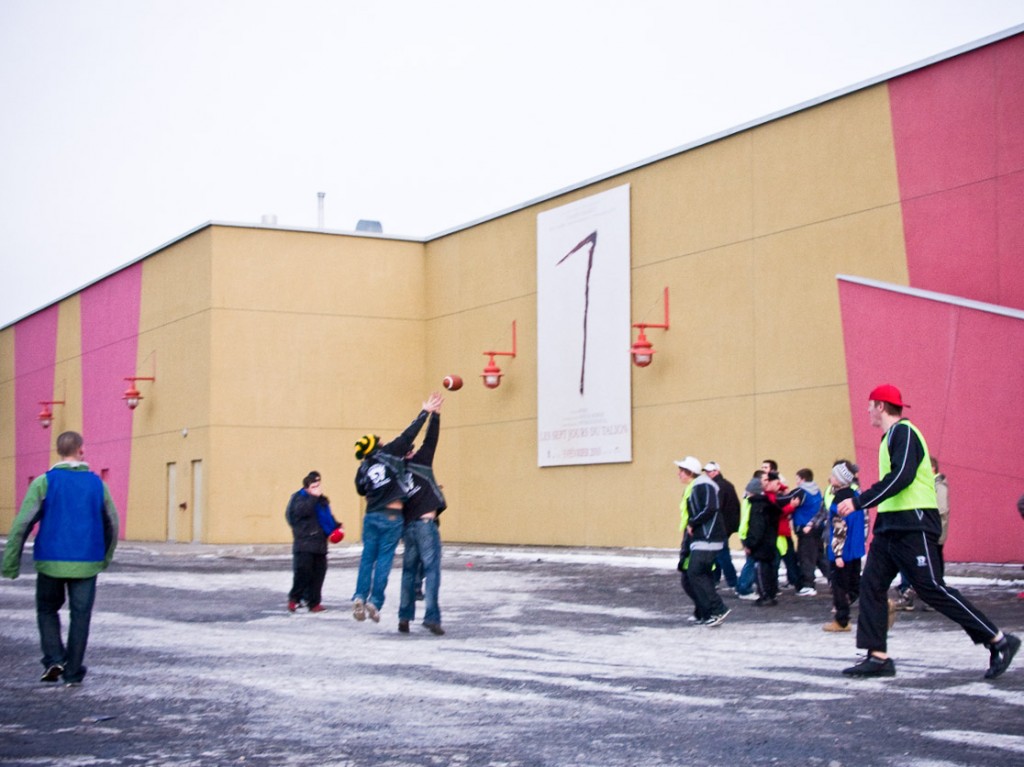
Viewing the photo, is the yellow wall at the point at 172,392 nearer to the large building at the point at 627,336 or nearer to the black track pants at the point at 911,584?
the large building at the point at 627,336

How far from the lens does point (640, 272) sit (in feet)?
95.3

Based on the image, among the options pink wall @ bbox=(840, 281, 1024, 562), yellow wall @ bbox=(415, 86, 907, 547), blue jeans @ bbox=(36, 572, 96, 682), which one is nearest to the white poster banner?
yellow wall @ bbox=(415, 86, 907, 547)

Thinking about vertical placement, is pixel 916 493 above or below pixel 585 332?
below

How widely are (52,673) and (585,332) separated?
21645 mm

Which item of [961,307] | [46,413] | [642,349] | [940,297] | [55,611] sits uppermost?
[46,413]

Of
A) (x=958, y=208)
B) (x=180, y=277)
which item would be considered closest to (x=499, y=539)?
(x=180, y=277)

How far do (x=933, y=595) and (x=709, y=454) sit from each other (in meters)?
17.6

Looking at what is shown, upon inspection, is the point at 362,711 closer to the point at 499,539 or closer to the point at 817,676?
the point at 817,676

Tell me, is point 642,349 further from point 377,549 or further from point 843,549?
point 377,549

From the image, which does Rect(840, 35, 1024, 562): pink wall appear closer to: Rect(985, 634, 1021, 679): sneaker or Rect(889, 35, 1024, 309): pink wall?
Rect(889, 35, 1024, 309): pink wall

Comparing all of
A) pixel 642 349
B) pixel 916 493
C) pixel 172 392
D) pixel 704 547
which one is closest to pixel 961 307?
pixel 704 547

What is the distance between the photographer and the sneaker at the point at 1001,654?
933 cm

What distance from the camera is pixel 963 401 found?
19.7 metres

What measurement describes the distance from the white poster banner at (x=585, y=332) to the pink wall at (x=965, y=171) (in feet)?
25.3
